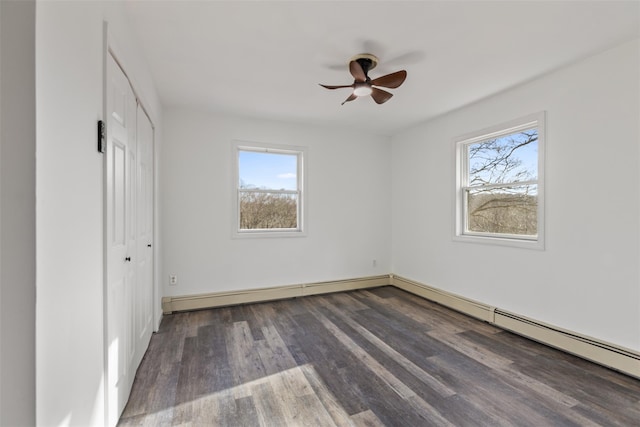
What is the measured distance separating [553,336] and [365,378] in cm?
194

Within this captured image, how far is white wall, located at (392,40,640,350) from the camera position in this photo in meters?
2.33

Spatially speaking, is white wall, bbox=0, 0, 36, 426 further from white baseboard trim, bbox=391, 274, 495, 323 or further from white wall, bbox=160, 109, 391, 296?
white baseboard trim, bbox=391, 274, 495, 323

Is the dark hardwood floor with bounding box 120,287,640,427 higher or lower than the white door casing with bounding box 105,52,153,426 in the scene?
lower

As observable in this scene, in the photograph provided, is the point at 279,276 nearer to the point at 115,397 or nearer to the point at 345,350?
the point at 345,350

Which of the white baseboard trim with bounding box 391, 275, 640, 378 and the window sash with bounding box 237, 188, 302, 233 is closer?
the white baseboard trim with bounding box 391, 275, 640, 378

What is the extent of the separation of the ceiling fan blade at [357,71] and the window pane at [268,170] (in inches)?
82.5

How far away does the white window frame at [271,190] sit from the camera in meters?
4.04

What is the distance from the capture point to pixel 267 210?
4316 mm

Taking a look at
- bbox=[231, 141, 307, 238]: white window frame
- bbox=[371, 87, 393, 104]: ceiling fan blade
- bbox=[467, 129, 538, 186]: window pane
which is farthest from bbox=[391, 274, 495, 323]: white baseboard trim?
bbox=[371, 87, 393, 104]: ceiling fan blade

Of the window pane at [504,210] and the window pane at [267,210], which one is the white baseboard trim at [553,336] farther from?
the window pane at [267,210]

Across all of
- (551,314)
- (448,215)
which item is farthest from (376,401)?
(448,215)

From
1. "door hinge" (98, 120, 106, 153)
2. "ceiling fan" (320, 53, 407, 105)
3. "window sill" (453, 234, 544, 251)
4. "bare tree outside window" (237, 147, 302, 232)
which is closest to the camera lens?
"door hinge" (98, 120, 106, 153)

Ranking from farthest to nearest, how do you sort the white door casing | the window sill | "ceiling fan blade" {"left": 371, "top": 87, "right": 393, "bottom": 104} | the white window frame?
the white window frame < the window sill < "ceiling fan blade" {"left": 371, "top": 87, "right": 393, "bottom": 104} < the white door casing

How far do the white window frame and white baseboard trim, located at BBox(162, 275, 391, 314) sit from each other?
79 centimetres
